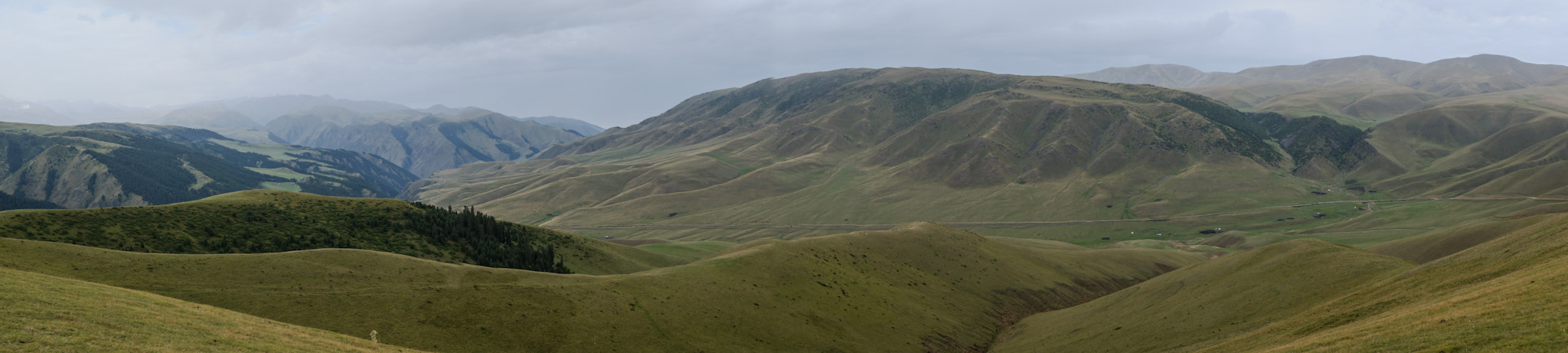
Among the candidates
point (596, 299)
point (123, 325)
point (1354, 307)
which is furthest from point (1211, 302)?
point (123, 325)

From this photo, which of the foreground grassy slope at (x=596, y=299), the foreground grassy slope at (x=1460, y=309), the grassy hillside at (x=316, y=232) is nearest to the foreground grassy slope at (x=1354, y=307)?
the foreground grassy slope at (x=1460, y=309)

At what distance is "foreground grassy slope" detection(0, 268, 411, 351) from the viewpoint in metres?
29.9

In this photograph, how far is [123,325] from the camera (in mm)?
33562

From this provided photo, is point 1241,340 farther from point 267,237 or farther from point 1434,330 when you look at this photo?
point 267,237

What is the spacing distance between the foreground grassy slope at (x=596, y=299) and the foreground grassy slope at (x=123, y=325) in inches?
→ 347

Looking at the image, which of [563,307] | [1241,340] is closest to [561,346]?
[563,307]

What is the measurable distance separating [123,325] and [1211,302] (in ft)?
282

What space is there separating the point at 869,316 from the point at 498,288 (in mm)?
40264

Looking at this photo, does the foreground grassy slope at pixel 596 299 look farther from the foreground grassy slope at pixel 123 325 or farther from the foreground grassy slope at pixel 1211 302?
the foreground grassy slope at pixel 1211 302

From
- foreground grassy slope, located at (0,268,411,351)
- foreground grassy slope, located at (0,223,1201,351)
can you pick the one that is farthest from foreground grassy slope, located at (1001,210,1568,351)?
foreground grassy slope, located at (0,268,411,351)

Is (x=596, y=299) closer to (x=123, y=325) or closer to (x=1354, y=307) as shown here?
(x=123, y=325)

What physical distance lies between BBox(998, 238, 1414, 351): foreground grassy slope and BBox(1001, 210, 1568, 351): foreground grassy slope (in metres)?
0.21

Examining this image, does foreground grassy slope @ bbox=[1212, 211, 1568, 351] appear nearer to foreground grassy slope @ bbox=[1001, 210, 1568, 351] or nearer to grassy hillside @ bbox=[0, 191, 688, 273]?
foreground grassy slope @ bbox=[1001, 210, 1568, 351]

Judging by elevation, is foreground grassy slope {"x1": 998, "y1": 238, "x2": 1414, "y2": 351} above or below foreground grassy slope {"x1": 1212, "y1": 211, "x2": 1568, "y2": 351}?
below
